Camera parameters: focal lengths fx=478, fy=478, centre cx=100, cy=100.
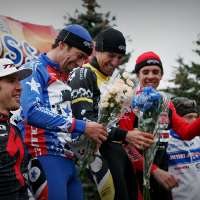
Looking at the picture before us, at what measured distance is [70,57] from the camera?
4.10 m

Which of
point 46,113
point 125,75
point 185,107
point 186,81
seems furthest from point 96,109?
point 186,81

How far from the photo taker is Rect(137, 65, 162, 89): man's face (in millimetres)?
4965

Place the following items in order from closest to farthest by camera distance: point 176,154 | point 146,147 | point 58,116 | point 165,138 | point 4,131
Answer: point 4,131 → point 58,116 → point 146,147 → point 165,138 → point 176,154

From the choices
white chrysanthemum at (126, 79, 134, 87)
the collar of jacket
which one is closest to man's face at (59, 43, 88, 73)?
the collar of jacket

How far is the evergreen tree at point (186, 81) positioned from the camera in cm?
2458

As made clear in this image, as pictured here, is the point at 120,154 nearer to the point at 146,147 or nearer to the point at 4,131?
the point at 146,147

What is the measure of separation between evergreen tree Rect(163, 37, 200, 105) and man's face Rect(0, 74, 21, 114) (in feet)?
68.6

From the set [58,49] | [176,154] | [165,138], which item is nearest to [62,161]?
[58,49]

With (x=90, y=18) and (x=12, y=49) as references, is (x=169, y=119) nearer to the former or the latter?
(x=12, y=49)

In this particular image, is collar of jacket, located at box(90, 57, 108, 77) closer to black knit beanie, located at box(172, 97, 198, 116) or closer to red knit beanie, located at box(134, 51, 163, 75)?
red knit beanie, located at box(134, 51, 163, 75)

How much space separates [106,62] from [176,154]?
1611mm

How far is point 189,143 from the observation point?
552cm

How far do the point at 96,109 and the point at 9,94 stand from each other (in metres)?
0.97

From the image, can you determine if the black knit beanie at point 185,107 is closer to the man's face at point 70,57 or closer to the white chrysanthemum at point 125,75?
the white chrysanthemum at point 125,75
